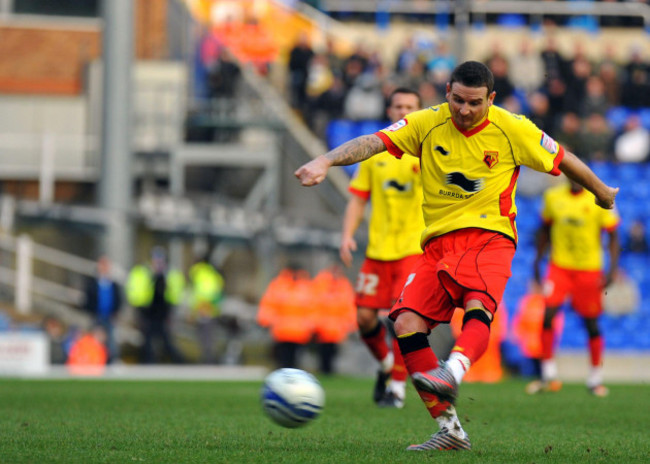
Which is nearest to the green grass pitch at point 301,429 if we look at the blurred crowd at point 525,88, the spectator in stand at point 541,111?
the spectator in stand at point 541,111

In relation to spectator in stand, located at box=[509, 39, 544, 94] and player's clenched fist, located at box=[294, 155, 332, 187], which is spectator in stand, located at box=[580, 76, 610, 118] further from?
player's clenched fist, located at box=[294, 155, 332, 187]

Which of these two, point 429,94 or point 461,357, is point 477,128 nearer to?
point 461,357

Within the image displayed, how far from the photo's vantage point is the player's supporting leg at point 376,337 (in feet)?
34.1

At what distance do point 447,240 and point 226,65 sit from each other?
61.7 ft

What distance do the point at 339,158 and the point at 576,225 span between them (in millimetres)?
6849

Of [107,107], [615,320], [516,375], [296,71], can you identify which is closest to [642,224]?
[615,320]

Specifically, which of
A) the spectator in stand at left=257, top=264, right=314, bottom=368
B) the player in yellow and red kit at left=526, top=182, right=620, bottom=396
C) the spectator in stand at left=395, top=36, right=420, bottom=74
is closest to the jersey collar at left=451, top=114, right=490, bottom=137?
the player in yellow and red kit at left=526, top=182, right=620, bottom=396

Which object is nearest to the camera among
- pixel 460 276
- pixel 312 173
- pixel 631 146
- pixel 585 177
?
pixel 312 173

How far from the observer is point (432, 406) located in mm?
6703

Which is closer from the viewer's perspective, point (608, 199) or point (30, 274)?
point (608, 199)

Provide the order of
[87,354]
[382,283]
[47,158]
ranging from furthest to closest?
[47,158]
[87,354]
[382,283]

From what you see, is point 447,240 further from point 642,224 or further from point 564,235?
point 642,224

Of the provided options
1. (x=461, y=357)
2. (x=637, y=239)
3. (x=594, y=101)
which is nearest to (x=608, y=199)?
(x=461, y=357)

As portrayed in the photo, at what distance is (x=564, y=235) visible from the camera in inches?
512
